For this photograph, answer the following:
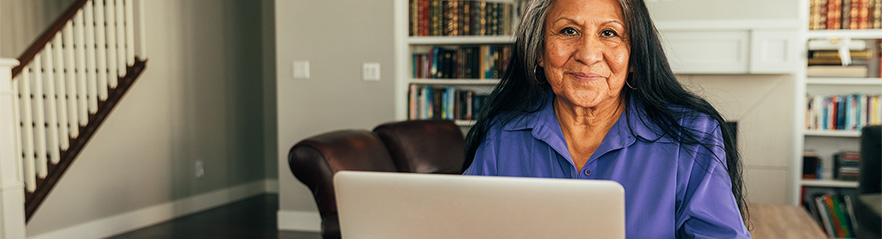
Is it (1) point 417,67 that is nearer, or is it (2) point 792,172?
(2) point 792,172

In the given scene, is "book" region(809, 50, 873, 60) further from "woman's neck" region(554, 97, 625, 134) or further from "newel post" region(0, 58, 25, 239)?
"newel post" region(0, 58, 25, 239)

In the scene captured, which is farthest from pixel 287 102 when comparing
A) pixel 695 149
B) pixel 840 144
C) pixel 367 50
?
pixel 695 149

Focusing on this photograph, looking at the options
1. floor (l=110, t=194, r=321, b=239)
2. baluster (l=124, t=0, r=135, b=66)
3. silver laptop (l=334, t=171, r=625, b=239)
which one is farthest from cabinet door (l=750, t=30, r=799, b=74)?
baluster (l=124, t=0, r=135, b=66)

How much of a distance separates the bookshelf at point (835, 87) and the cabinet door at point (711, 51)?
1.24 feet

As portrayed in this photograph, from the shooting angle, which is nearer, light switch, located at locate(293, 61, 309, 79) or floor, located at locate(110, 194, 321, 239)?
floor, located at locate(110, 194, 321, 239)

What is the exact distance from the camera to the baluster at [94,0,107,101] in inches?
170

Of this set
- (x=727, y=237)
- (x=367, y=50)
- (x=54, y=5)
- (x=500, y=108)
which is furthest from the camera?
(x=54, y=5)

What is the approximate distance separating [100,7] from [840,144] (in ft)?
15.4

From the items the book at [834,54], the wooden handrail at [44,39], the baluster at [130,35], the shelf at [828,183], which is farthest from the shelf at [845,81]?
the wooden handrail at [44,39]

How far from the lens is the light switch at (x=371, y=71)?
4438 millimetres

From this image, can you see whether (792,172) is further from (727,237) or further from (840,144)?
(727,237)

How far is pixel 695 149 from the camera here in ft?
3.42

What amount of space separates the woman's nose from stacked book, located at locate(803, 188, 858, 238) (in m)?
3.78

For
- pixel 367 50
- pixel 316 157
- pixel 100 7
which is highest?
pixel 100 7
